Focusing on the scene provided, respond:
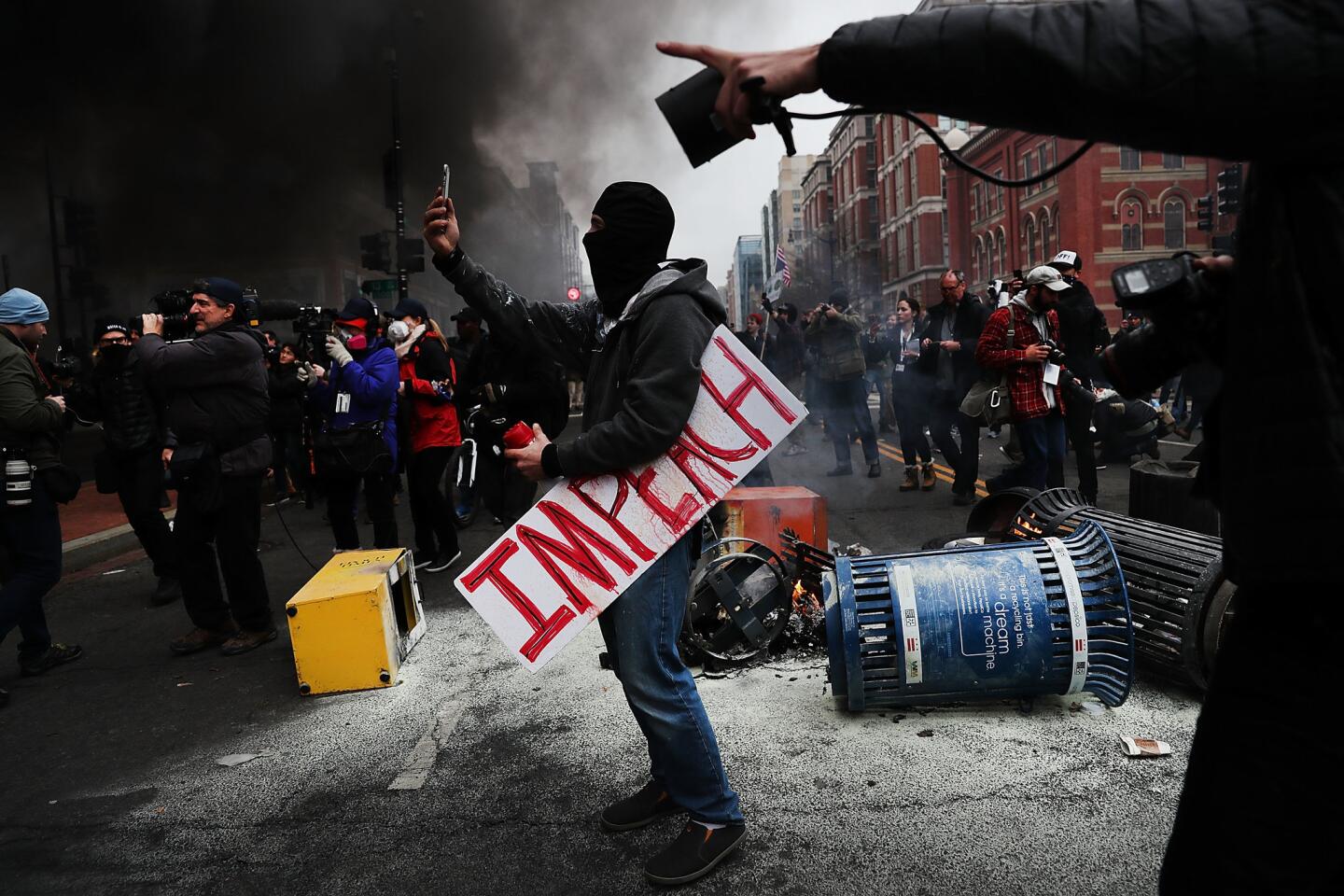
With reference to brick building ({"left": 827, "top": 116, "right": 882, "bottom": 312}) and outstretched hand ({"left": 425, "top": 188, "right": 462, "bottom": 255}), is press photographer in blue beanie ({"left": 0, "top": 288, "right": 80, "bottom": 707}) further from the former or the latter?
brick building ({"left": 827, "top": 116, "right": 882, "bottom": 312})

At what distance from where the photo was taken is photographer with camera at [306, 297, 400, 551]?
17.6 ft

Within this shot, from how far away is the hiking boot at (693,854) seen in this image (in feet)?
7.74

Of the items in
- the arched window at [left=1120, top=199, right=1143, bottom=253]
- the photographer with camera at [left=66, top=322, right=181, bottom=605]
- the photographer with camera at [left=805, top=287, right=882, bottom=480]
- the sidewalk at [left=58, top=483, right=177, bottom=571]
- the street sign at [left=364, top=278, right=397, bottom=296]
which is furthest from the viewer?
the arched window at [left=1120, top=199, right=1143, bottom=253]

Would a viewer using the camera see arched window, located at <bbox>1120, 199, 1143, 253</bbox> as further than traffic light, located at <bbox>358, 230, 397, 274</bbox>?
Yes

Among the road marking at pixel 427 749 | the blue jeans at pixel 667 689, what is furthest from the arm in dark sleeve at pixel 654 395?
the road marking at pixel 427 749

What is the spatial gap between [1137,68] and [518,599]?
6.32 ft

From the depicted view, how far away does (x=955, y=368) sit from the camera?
8.21 meters

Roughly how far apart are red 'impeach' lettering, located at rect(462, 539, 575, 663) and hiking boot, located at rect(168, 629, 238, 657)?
10.1ft

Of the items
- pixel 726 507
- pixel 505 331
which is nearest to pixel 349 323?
pixel 726 507

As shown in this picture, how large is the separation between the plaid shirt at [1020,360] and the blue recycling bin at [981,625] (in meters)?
2.89

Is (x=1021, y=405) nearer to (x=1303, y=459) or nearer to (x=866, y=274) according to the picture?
(x=1303, y=459)

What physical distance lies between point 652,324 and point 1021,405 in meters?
4.41

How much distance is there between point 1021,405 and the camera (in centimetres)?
595

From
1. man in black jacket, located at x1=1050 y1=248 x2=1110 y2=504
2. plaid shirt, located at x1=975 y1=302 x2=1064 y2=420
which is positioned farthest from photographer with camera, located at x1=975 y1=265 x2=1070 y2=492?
man in black jacket, located at x1=1050 y1=248 x2=1110 y2=504
